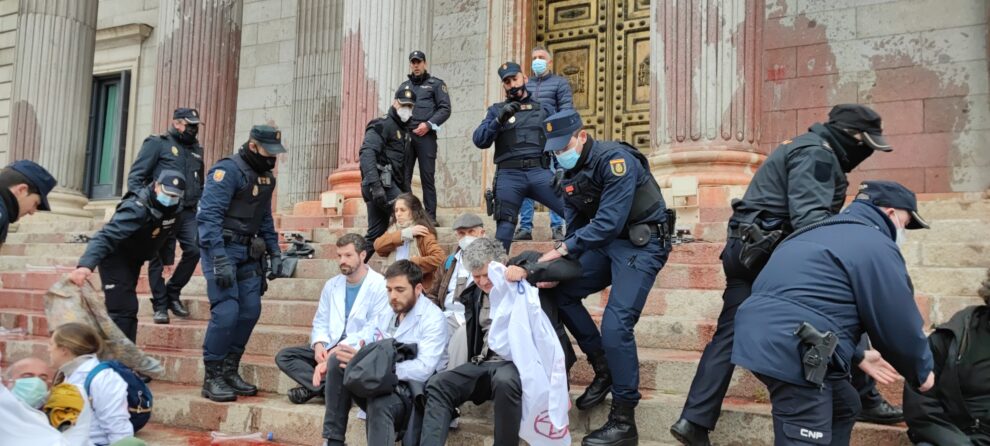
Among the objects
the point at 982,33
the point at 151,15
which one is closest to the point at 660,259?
the point at 982,33

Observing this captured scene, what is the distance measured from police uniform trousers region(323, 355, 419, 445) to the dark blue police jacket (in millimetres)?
2253

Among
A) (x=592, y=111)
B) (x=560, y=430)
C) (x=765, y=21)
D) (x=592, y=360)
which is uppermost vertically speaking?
(x=765, y=21)

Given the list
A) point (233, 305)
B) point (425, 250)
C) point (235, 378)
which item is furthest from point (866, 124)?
point (235, 378)

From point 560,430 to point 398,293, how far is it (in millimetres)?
1408

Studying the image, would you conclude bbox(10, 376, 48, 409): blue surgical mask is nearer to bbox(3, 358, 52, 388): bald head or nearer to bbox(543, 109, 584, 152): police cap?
bbox(3, 358, 52, 388): bald head

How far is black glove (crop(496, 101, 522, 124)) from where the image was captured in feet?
24.3

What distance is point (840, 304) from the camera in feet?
11.6

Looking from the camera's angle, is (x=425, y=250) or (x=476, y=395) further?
(x=425, y=250)

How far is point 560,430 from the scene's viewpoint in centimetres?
474

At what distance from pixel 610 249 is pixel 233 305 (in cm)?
→ 301

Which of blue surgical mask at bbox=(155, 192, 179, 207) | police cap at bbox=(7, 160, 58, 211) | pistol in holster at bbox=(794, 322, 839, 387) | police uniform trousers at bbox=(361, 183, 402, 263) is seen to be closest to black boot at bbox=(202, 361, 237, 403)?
blue surgical mask at bbox=(155, 192, 179, 207)

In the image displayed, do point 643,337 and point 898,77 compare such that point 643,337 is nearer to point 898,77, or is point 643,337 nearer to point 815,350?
point 815,350

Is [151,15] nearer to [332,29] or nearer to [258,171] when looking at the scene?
[332,29]

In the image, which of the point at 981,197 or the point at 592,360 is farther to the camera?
the point at 981,197
